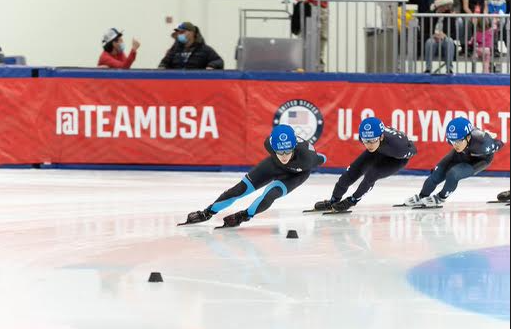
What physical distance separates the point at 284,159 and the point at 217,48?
7.95m

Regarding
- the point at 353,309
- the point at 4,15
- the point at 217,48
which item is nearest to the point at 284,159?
the point at 353,309

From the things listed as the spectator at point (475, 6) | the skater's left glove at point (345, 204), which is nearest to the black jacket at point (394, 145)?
the skater's left glove at point (345, 204)

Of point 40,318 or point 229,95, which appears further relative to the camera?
point 229,95

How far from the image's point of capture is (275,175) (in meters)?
10.4

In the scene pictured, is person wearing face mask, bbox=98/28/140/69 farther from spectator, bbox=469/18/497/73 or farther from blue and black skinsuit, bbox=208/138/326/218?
blue and black skinsuit, bbox=208/138/326/218

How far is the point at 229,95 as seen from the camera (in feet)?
50.6

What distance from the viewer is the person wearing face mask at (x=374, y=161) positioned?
36.5 ft

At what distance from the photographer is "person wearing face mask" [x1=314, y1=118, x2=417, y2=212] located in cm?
1112

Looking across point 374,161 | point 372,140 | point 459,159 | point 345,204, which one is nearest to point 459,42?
point 459,159

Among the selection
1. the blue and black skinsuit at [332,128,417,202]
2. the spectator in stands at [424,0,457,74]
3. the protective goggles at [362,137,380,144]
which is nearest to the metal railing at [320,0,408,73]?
the spectator in stands at [424,0,457,74]

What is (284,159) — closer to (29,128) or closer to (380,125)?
(380,125)

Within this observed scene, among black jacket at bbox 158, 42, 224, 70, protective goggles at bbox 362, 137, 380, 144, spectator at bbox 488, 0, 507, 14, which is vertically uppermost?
spectator at bbox 488, 0, 507, 14

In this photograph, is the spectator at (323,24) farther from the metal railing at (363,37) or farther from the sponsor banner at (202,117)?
the sponsor banner at (202,117)

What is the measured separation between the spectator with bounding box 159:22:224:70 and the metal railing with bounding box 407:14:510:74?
2.66 meters
